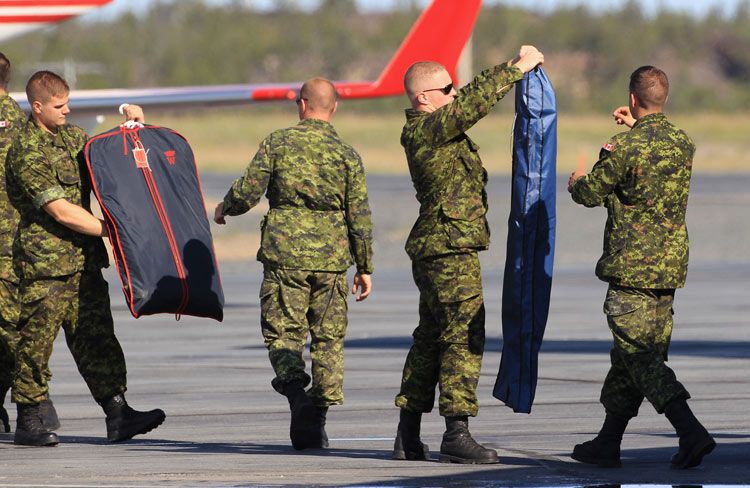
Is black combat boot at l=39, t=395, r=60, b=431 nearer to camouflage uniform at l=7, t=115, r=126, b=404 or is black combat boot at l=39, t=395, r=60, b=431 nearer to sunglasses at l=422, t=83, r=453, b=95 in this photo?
camouflage uniform at l=7, t=115, r=126, b=404

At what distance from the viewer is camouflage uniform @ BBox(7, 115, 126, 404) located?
27.5ft

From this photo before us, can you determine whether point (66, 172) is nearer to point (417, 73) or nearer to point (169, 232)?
point (169, 232)

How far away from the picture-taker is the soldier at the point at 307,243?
830 centimetres

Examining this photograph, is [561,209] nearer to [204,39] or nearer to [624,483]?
[624,483]

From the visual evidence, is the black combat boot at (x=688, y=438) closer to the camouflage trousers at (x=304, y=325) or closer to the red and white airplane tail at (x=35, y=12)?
the camouflage trousers at (x=304, y=325)

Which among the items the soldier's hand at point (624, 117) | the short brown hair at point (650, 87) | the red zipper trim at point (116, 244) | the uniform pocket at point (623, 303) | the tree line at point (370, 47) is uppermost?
the tree line at point (370, 47)

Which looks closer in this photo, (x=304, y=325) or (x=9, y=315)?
(x=304, y=325)

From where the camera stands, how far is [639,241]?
7.49 meters

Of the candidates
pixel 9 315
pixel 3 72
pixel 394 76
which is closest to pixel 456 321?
pixel 9 315

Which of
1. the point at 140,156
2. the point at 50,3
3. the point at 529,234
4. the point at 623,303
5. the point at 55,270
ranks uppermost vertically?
the point at 50,3

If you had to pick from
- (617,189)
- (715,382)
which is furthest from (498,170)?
(617,189)

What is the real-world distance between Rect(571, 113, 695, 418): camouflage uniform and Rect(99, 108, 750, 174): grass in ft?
134

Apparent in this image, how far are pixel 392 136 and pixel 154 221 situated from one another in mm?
52782

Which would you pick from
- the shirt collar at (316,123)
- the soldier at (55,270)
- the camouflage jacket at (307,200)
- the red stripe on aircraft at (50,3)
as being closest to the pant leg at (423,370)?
the camouflage jacket at (307,200)
